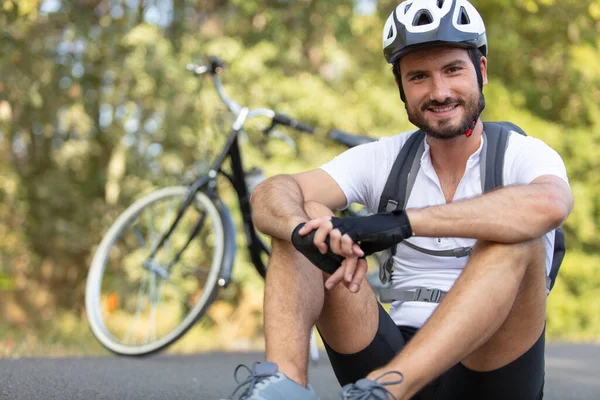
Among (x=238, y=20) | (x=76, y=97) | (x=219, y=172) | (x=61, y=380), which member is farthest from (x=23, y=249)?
(x=61, y=380)

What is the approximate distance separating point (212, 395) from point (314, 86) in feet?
21.5

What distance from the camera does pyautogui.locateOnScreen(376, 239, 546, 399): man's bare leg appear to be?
2328mm

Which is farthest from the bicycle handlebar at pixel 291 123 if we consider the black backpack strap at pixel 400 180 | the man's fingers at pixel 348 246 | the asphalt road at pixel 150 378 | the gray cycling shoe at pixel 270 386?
the gray cycling shoe at pixel 270 386

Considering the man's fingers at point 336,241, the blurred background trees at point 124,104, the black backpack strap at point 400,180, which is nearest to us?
the man's fingers at point 336,241

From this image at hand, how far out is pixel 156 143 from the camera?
9.49 meters

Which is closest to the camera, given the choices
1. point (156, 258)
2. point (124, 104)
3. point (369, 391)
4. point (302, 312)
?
point (369, 391)

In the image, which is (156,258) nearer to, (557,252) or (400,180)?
(400,180)

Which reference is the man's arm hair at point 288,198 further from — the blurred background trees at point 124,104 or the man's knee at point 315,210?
the blurred background trees at point 124,104

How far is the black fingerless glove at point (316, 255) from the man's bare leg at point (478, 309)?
0.31m

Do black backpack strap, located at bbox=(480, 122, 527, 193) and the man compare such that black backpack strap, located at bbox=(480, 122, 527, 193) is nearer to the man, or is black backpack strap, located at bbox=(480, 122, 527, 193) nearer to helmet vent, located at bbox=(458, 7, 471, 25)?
the man

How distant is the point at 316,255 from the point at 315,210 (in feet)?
1.02

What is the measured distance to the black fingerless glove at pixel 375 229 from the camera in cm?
246

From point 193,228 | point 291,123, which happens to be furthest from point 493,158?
point 193,228

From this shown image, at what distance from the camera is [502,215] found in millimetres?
2412
